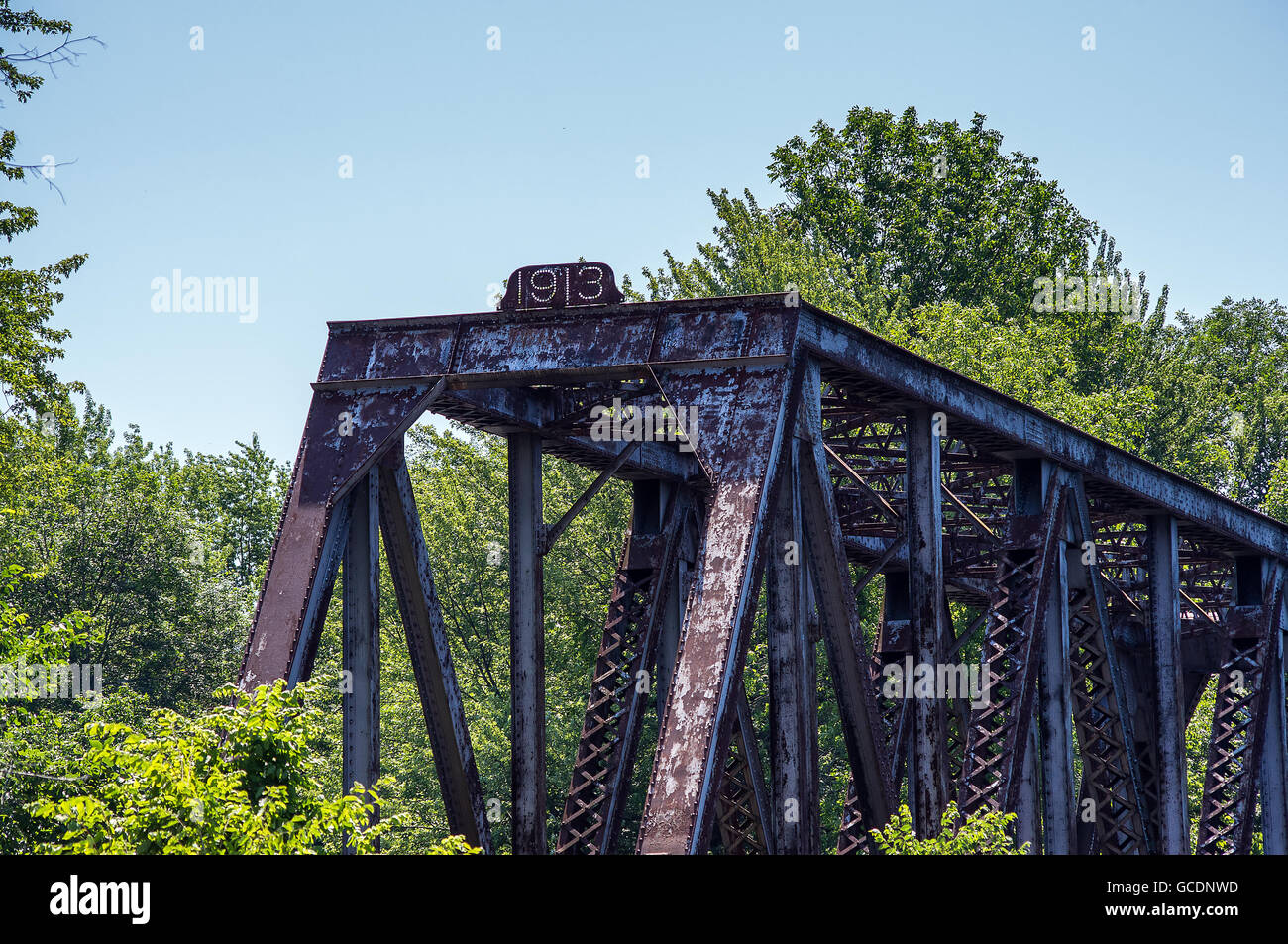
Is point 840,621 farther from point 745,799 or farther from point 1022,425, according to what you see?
point 745,799

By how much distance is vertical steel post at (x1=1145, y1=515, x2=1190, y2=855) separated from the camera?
21.2m

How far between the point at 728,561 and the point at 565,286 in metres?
2.80

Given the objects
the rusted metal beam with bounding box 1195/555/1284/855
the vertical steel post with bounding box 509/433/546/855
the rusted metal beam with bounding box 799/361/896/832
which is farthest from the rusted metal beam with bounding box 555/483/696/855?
the rusted metal beam with bounding box 1195/555/1284/855

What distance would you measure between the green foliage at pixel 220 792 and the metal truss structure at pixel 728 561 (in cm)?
103

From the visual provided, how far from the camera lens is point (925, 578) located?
15.2m

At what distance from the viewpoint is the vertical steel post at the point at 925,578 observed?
15.1 meters

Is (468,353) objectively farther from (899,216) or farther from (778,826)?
(899,216)

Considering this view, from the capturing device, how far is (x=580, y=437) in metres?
16.5

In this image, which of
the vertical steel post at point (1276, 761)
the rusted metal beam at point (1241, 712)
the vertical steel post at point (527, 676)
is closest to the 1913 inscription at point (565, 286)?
the vertical steel post at point (527, 676)

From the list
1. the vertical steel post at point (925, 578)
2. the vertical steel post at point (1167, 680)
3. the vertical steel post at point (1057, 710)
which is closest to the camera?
the vertical steel post at point (925, 578)

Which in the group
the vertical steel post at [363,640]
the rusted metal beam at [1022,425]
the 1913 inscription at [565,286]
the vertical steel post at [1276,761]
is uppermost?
the 1913 inscription at [565,286]

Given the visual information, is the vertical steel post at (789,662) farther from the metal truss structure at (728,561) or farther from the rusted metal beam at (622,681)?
the rusted metal beam at (622,681)

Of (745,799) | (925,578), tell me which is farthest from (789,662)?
(745,799)

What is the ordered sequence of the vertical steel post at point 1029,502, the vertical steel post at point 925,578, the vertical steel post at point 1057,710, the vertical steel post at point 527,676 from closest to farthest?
the vertical steel post at point 527,676 < the vertical steel post at point 925,578 < the vertical steel post at point 1029,502 < the vertical steel post at point 1057,710
